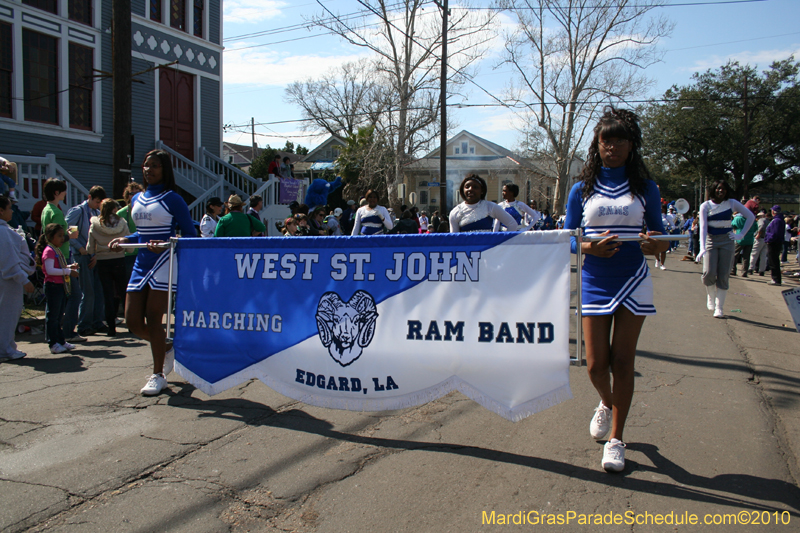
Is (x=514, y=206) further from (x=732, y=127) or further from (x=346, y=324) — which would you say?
(x=732, y=127)

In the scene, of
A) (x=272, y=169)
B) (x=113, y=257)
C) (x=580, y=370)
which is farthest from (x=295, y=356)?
(x=272, y=169)

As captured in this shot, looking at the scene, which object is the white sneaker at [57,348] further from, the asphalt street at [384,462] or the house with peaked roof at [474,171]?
the house with peaked roof at [474,171]

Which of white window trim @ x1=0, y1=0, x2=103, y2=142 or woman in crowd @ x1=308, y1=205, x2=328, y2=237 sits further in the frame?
white window trim @ x1=0, y1=0, x2=103, y2=142

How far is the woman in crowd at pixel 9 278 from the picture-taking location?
6246 mm

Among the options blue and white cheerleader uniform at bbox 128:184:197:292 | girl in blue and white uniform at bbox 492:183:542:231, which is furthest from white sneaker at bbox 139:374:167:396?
girl in blue and white uniform at bbox 492:183:542:231

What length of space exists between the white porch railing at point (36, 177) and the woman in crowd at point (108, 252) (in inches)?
187

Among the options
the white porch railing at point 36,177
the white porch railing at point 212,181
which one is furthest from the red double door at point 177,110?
the white porch railing at point 36,177

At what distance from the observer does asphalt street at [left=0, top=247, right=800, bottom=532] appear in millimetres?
2875

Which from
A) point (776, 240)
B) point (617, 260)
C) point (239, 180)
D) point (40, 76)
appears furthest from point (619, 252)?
point (239, 180)

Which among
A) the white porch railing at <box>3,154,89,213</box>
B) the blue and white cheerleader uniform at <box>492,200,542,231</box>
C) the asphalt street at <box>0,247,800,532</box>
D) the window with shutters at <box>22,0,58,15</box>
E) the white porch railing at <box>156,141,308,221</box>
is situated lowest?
the asphalt street at <box>0,247,800,532</box>

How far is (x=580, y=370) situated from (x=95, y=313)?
21.0 ft

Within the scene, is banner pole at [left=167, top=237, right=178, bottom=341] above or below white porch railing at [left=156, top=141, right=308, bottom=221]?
below

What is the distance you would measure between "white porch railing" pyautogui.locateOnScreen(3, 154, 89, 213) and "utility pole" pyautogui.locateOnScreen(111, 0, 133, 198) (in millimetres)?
2156

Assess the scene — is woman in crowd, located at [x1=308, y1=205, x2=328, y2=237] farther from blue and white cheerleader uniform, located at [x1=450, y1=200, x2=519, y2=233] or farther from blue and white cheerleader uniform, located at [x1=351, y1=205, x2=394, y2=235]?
blue and white cheerleader uniform, located at [x1=450, y1=200, x2=519, y2=233]
